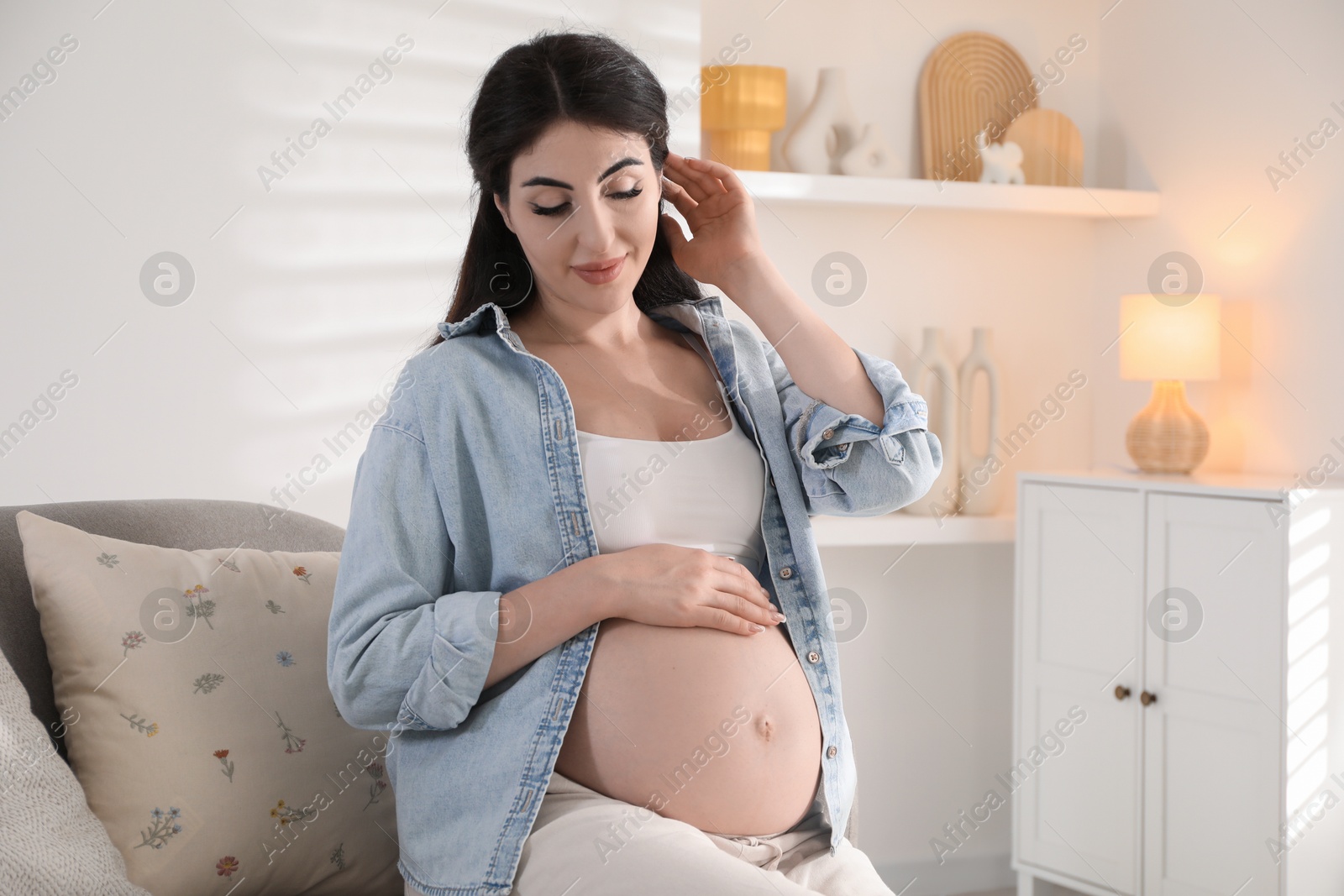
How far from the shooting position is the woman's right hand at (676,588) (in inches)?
46.6

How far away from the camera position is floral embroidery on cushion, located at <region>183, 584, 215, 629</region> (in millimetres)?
1386

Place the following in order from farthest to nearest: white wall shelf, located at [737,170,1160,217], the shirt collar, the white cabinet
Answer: white wall shelf, located at [737,170,1160,217], the white cabinet, the shirt collar

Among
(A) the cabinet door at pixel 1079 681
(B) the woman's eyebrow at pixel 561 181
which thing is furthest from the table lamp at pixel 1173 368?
(B) the woman's eyebrow at pixel 561 181

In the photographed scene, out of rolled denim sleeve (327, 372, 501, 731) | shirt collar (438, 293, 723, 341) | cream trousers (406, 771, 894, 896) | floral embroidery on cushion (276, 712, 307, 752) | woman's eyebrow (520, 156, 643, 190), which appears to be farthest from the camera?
shirt collar (438, 293, 723, 341)

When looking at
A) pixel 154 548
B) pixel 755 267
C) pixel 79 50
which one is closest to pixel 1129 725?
pixel 755 267

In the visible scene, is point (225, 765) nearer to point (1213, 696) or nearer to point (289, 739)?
point (289, 739)

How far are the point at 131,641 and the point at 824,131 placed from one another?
2.19 m

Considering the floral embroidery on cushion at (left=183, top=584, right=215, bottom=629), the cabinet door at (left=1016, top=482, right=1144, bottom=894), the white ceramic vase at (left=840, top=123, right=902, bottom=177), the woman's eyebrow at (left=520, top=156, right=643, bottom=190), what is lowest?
the cabinet door at (left=1016, top=482, right=1144, bottom=894)

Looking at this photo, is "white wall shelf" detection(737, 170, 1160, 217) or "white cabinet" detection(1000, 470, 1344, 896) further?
"white wall shelf" detection(737, 170, 1160, 217)

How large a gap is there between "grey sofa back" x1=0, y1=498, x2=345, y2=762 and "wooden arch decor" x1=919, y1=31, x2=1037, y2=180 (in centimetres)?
209

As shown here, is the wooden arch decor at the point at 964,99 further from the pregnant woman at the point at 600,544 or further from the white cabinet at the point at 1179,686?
the pregnant woman at the point at 600,544

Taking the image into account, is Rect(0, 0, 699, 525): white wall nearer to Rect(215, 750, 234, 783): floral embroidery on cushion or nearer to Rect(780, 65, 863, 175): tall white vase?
Rect(780, 65, 863, 175): tall white vase

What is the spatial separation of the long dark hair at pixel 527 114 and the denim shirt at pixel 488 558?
10 centimetres

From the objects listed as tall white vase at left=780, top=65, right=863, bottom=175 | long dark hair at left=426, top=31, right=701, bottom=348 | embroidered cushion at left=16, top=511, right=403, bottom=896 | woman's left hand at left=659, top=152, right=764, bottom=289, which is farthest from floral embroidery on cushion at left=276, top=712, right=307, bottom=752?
tall white vase at left=780, top=65, right=863, bottom=175
